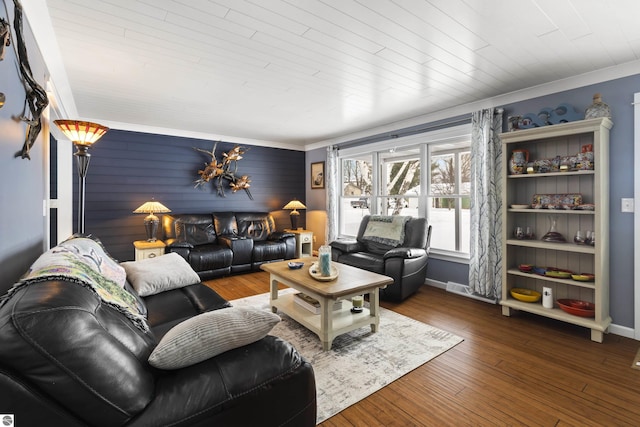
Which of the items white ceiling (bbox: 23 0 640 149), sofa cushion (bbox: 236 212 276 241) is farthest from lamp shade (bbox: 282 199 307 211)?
white ceiling (bbox: 23 0 640 149)

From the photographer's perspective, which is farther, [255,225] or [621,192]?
[255,225]

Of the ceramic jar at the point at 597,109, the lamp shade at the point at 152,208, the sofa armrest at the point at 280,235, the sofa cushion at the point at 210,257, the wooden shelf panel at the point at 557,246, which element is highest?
the ceramic jar at the point at 597,109

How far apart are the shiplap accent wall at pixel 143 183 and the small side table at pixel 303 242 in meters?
0.98

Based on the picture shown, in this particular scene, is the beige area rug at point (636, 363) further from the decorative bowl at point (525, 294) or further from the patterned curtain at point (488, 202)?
the patterned curtain at point (488, 202)

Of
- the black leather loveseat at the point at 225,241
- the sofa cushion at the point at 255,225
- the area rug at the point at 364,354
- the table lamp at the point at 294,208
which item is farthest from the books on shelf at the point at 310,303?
the table lamp at the point at 294,208

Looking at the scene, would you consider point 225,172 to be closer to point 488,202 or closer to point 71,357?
point 488,202

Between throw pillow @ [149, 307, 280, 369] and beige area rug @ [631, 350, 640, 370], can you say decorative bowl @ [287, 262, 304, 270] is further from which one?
beige area rug @ [631, 350, 640, 370]

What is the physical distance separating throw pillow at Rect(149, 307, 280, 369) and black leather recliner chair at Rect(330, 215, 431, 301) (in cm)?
254

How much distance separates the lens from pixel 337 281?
106 inches

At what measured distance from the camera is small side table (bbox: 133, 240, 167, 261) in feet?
14.1

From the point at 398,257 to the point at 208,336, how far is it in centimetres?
279

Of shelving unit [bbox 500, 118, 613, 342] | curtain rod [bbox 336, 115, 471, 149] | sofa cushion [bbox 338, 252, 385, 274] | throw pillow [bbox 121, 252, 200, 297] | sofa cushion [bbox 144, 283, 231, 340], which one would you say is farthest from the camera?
curtain rod [bbox 336, 115, 471, 149]

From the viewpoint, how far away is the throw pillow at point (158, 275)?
2352 millimetres

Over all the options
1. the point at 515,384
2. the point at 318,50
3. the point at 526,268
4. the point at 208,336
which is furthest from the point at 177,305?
the point at 526,268
